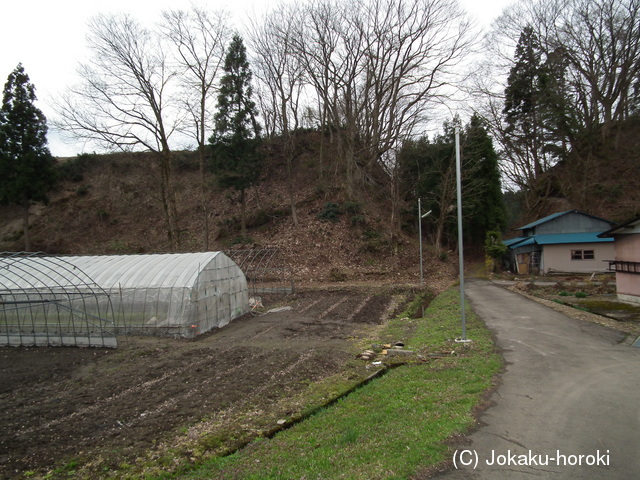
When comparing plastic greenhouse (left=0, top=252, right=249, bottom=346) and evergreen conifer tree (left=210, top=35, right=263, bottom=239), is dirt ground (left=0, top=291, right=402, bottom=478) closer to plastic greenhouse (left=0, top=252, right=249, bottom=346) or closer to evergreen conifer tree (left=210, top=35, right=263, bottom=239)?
Result: plastic greenhouse (left=0, top=252, right=249, bottom=346)

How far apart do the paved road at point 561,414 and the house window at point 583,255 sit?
2244 cm

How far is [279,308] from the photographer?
19359 millimetres

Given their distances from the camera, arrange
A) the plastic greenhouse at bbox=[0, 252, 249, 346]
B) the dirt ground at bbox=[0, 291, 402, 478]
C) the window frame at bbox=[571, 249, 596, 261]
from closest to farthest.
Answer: the dirt ground at bbox=[0, 291, 402, 478] → the plastic greenhouse at bbox=[0, 252, 249, 346] → the window frame at bbox=[571, 249, 596, 261]

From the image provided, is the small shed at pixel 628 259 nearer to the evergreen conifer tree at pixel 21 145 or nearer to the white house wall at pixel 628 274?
the white house wall at pixel 628 274

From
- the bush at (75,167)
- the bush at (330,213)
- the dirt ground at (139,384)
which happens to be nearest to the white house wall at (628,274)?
the dirt ground at (139,384)

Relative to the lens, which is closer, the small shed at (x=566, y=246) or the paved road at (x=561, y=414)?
the paved road at (x=561, y=414)

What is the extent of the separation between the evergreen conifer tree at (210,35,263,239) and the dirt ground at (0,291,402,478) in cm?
2030

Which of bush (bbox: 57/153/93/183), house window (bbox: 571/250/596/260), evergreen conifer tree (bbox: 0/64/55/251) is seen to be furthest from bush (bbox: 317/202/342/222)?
bush (bbox: 57/153/93/183)

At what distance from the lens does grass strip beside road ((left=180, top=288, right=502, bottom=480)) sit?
4.53m

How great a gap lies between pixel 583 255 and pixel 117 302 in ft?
105

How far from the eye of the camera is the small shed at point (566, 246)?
30.5 metres

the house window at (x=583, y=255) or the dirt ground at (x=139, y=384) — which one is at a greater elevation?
the house window at (x=583, y=255)

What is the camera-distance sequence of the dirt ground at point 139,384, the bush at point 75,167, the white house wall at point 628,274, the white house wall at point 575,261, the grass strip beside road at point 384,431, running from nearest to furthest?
the grass strip beside road at point 384,431 < the dirt ground at point 139,384 < the white house wall at point 628,274 < the white house wall at point 575,261 < the bush at point 75,167

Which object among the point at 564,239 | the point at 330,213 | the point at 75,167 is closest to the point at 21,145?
the point at 75,167
